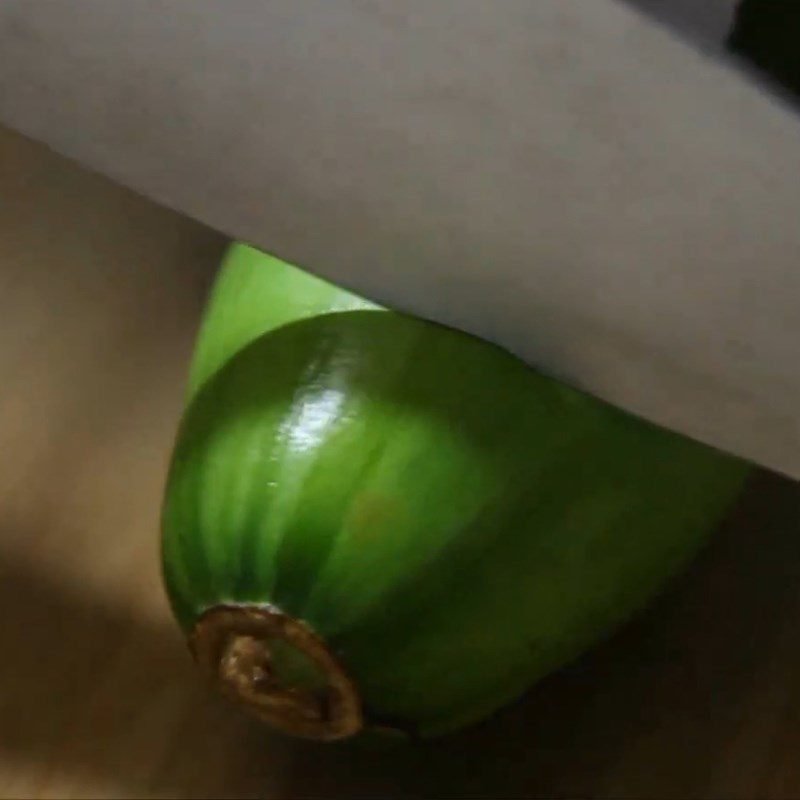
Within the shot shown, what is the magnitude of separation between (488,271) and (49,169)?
14.5 inches

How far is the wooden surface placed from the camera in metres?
0.55

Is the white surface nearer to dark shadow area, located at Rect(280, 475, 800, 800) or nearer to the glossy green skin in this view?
the glossy green skin

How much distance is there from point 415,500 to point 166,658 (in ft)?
0.58

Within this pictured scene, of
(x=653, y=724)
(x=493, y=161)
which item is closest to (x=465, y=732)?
(x=653, y=724)

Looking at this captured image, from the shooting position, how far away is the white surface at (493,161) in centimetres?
34

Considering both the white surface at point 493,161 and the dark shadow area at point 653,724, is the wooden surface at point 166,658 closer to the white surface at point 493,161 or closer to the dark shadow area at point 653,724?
the dark shadow area at point 653,724

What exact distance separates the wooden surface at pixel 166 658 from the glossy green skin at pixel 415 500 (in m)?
0.07

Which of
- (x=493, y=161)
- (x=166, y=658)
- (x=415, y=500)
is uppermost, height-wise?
(x=493, y=161)

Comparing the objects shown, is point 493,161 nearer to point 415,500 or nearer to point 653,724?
point 415,500

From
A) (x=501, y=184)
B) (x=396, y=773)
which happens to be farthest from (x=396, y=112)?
(x=396, y=773)

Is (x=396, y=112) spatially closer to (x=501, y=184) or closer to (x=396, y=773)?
(x=501, y=184)

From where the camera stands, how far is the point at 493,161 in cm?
38

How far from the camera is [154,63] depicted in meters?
0.39

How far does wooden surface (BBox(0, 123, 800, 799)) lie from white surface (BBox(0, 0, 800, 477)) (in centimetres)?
17
